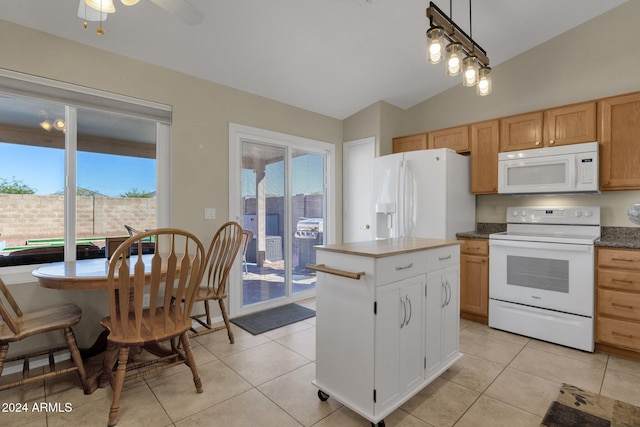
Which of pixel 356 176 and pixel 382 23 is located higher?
pixel 382 23

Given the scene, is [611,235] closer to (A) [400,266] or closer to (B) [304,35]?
(A) [400,266]

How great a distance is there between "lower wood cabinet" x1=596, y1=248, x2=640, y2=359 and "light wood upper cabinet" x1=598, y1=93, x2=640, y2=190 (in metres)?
0.66

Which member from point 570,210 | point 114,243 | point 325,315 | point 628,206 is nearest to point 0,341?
point 114,243

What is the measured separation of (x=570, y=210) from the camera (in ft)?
10.1

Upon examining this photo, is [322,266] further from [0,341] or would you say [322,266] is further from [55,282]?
[0,341]

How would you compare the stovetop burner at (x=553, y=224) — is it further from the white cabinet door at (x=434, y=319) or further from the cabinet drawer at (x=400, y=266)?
the cabinet drawer at (x=400, y=266)

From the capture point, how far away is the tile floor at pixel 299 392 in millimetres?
1782

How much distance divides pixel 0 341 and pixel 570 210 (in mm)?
4514

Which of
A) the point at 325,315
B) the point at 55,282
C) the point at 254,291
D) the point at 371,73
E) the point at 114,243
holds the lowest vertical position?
the point at 254,291

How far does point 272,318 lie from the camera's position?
340 centimetres

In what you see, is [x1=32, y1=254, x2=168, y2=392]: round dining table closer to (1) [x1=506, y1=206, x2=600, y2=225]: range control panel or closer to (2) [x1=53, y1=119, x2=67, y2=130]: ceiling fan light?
(2) [x1=53, y1=119, x2=67, y2=130]: ceiling fan light

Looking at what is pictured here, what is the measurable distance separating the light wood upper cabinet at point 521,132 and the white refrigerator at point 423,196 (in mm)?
442

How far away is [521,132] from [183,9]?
126 inches

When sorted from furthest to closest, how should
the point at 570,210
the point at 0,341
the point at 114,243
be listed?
the point at 570,210
the point at 114,243
the point at 0,341
